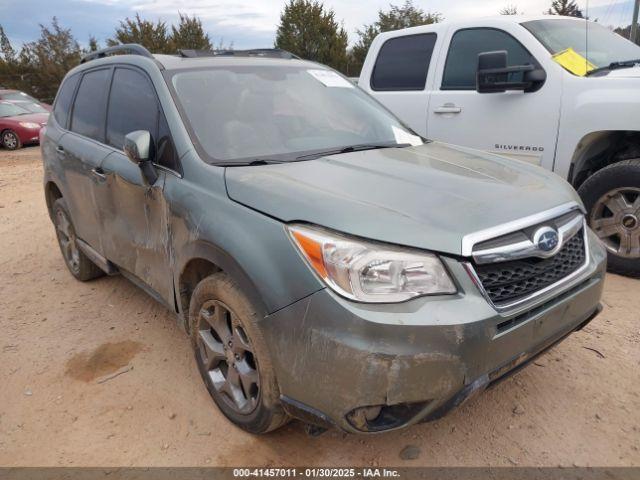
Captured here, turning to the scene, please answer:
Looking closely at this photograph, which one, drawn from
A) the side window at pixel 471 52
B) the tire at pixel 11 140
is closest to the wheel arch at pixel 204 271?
the side window at pixel 471 52

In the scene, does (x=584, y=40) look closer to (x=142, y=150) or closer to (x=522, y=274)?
(x=522, y=274)

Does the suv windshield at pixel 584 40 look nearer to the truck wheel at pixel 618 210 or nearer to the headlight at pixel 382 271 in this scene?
the truck wheel at pixel 618 210

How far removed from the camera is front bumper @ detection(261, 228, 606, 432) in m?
1.74

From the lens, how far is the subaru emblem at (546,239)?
6.59ft

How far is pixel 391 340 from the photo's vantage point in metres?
1.73

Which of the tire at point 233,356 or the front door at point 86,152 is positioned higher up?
the front door at point 86,152

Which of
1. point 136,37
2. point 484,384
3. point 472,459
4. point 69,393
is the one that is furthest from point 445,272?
point 136,37

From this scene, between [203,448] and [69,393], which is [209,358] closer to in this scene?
[203,448]

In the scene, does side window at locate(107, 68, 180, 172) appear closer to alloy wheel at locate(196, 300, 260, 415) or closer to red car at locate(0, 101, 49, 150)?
alloy wheel at locate(196, 300, 260, 415)

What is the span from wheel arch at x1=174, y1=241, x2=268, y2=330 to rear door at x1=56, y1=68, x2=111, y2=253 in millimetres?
1206

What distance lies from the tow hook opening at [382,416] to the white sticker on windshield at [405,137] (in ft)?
5.62

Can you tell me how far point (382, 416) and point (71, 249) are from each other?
3517 millimetres

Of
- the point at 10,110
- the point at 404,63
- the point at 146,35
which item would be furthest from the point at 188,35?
the point at 404,63

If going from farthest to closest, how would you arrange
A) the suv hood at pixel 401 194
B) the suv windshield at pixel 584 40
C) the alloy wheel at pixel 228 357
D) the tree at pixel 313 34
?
the tree at pixel 313 34
the suv windshield at pixel 584 40
the alloy wheel at pixel 228 357
the suv hood at pixel 401 194
